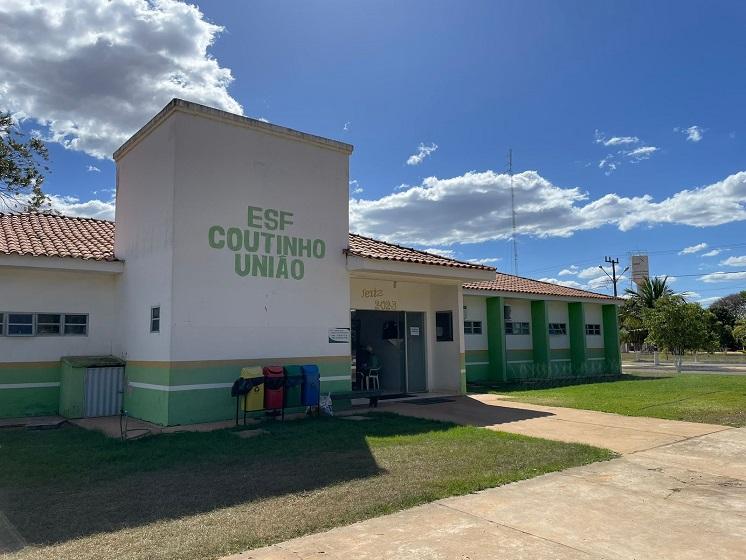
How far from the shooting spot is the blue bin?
11.9 meters

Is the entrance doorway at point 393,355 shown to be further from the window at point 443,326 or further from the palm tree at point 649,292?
the palm tree at point 649,292

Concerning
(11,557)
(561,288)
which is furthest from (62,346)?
(561,288)

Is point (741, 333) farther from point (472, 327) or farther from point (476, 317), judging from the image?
point (472, 327)

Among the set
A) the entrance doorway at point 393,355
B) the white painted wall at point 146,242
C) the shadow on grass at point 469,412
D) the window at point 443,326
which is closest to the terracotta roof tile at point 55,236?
the white painted wall at point 146,242

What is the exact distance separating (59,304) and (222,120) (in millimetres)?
5617

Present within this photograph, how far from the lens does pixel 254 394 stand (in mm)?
11359

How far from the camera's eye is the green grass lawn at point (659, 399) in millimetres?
12336

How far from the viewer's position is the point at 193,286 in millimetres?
11289

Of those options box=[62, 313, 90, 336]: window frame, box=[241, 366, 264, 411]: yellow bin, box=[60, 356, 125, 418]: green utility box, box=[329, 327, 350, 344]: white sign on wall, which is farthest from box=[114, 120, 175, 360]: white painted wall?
box=[329, 327, 350, 344]: white sign on wall

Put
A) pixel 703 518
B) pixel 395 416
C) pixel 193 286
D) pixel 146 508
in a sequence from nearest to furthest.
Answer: pixel 703 518 → pixel 146 508 → pixel 193 286 → pixel 395 416

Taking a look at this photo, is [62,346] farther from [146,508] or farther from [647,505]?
[647,505]

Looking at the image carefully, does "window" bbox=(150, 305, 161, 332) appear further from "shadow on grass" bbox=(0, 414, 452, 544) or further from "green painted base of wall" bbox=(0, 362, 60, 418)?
"green painted base of wall" bbox=(0, 362, 60, 418)

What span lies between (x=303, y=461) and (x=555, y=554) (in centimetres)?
416

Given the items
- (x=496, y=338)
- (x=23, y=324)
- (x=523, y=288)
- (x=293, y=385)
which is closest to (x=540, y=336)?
(x=523, y=288)
